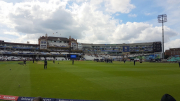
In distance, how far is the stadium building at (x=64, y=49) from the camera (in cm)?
8250

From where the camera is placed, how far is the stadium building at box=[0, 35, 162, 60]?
82500mm

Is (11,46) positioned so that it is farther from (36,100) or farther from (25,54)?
(36,100)

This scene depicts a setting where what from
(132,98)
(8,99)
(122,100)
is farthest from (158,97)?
(8,99)

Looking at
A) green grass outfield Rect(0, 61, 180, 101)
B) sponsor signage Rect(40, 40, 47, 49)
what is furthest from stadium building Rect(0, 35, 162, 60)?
green grass outfield Rect(0, 61, 180, 101)

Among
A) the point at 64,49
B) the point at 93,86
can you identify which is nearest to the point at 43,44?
the point at 64,49

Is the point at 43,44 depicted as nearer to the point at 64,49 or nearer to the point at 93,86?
the point at 64,49

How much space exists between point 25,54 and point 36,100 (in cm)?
8783

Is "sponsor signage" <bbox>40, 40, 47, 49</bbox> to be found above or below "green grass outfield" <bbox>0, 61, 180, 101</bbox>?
above

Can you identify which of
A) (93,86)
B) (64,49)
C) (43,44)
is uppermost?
(43,44)

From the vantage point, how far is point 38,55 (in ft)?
286

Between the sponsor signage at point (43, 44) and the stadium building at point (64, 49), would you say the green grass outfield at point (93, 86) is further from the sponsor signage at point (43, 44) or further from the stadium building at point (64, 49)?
the sponsor signage at point (43, 44)

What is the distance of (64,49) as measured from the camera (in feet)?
Answer: 339

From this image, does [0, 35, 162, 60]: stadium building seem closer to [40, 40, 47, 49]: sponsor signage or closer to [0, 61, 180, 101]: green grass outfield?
[40, 40, 47, 49]: sponsor signage

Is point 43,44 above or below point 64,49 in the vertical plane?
above
